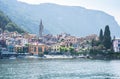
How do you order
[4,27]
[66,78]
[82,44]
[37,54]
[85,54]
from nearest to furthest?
[66,78] → [85,54] → [37,54] → [82,44] → [4,27]

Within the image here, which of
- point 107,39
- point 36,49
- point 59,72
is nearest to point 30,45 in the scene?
point 36,49

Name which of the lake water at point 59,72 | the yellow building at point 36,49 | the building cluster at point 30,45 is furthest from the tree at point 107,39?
the lake water at point 59,72

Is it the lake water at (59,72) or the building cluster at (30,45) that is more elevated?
the building cluster at (30,45)

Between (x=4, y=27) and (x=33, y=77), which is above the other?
(x=4, y=27)

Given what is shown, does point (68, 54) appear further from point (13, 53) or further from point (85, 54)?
point (13, 53)

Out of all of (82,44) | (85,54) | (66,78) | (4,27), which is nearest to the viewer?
(66,78)

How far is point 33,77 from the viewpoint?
144ft

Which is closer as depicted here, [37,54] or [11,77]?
[11,77]

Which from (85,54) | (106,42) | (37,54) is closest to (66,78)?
(106,42)

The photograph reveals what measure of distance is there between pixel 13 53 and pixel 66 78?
85.6 metres

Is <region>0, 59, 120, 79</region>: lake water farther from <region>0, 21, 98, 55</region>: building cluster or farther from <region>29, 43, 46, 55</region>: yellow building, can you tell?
<region>29, 43, 46, 55</region>: yellow building

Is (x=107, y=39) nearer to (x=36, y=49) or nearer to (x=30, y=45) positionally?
(x=36, y=49)

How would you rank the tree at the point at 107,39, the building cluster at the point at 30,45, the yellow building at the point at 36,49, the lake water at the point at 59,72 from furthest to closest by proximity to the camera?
the yellow building at the point at 36,49, the building cluster at the point at 30,45, the tree at the point at 107,39, the lake water at the point at 59,72

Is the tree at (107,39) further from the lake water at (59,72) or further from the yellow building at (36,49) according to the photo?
the lake water at (59,72)
